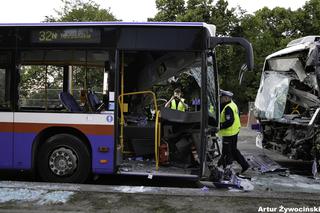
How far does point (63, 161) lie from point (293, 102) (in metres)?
5.73

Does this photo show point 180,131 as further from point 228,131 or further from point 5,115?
point 5,115

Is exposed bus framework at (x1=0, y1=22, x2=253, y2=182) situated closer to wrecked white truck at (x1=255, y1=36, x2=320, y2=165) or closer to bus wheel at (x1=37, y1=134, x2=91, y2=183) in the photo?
bus wheel at (x1=37, y1=134, x2=91, y2=183)

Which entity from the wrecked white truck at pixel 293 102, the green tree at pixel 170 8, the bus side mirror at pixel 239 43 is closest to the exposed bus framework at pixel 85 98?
the bus side mirror at pixel 239 43

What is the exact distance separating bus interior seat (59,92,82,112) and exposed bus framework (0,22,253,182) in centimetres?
2

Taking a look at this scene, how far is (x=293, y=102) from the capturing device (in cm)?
1098

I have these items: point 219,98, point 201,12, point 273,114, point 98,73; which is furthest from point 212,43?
point 201,12

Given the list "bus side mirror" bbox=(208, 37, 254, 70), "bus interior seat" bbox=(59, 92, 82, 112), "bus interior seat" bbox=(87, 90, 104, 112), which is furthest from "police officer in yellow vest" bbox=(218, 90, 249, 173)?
"bus interior seat" bbox=(59, 92, 82, 112)

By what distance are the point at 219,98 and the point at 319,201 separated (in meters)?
2.97

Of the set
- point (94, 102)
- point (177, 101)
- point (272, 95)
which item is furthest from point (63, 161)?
point (272, 95)

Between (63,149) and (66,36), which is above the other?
(66,36)

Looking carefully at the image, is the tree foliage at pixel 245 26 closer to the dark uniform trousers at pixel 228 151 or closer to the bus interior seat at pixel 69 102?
the dark uniform trousers at pixel 228 151

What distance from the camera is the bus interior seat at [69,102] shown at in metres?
8.13

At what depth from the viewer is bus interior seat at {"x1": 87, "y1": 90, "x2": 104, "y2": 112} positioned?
8.02 m

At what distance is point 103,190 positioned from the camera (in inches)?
282
